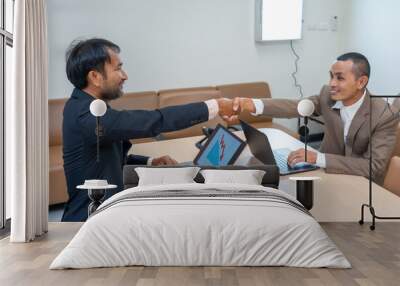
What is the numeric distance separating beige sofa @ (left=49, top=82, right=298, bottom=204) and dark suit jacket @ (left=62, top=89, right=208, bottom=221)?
14.2 inches

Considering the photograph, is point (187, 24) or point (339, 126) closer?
point (339, 126)

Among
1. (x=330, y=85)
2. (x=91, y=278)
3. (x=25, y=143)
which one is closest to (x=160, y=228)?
(x=91, y=278)

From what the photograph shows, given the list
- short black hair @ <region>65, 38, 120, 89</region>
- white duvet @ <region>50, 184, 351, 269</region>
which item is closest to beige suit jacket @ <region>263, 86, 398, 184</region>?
white duvet @ <region>50, 184, 351, 269</region>

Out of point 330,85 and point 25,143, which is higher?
point 330,85

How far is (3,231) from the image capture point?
14.3 feet

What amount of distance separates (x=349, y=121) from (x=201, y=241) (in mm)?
1989

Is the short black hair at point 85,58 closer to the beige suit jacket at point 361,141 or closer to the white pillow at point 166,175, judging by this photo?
the white pillow at point 166,175

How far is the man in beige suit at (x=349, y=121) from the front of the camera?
14.4 feet

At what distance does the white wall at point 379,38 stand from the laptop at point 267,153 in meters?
0.87

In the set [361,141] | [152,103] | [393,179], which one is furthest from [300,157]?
[152,103]

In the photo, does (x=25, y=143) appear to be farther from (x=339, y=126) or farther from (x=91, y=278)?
(x=339, y=126)

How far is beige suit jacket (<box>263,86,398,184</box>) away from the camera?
4.39 m

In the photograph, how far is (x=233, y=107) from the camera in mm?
5102

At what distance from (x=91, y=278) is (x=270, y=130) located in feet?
7.81
